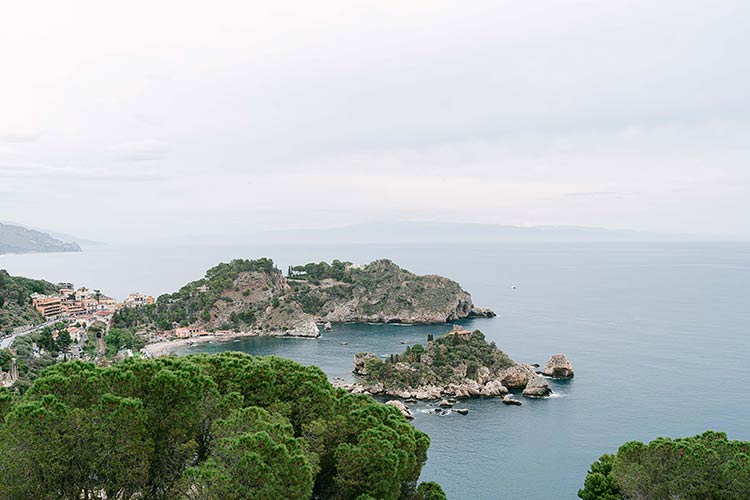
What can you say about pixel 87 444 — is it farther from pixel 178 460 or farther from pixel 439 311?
pixel 439 311

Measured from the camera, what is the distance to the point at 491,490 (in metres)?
31.5

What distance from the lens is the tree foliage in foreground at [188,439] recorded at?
11.6 metres

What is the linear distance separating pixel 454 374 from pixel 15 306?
5288cm

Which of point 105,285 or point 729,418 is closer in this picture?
point 729,418

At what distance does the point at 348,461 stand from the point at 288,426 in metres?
2.15

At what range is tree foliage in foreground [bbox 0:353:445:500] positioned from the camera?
1156cm

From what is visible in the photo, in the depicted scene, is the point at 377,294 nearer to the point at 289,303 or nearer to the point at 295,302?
the point at 295,302

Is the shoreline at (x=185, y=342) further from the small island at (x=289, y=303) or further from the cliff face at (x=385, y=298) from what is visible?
the cliff face at (x=385, y=298)

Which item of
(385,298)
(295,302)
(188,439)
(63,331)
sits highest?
(188,439)

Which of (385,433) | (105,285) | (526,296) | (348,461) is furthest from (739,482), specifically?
(105,285)

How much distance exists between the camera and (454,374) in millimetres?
50688

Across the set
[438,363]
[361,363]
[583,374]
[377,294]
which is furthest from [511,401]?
[377,294]

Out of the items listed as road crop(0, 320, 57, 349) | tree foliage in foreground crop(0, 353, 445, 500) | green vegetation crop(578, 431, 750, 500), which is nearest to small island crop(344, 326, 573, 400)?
green vegetation crop(578, 431, 750, 500)

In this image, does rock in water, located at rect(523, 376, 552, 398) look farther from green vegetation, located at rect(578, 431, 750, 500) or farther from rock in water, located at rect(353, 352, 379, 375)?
green vegetation, located at rect(578, 431, 750, 500)
